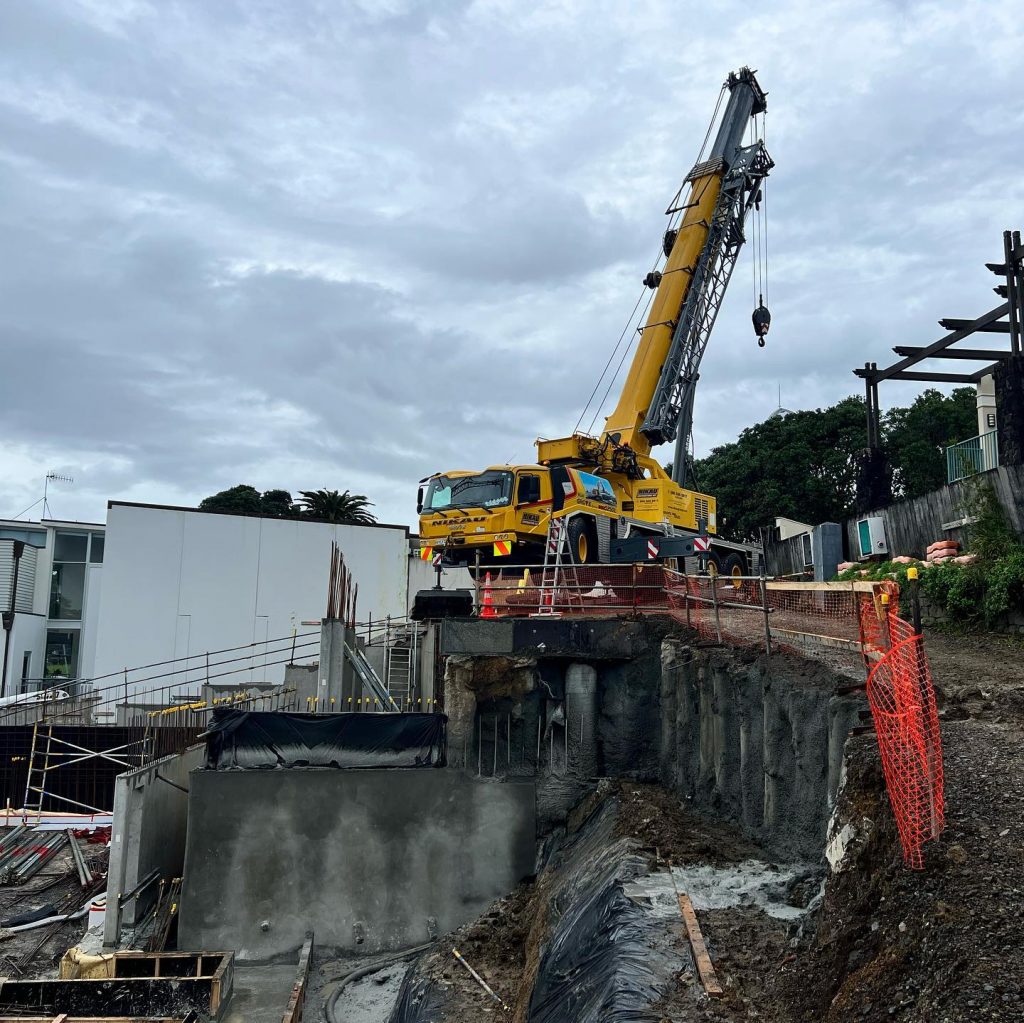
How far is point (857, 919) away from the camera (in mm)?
6816

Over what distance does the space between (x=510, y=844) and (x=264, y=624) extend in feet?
77.8

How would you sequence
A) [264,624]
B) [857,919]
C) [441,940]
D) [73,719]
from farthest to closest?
[264,624]
[73,719]
[441,940]
[857,919]

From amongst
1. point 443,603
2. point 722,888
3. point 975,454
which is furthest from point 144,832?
point 975,454

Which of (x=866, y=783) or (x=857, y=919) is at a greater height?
(x=866, y=783)

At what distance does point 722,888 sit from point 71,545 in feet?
133

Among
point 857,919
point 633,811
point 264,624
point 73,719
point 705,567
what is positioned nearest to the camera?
point 857,919

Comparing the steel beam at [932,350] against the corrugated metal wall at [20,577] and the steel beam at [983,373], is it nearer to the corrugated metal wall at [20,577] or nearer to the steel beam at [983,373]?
the steel beam at [983,373]

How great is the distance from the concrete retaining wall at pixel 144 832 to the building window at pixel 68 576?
2755cm

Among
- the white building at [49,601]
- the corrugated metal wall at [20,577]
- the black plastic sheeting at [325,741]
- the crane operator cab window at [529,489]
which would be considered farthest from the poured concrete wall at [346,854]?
the corrugated metal wall at [20,577]

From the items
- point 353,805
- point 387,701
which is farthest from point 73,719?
point 353,805

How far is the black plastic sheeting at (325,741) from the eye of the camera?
16469 mm

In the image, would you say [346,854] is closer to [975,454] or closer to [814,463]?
[975,454]

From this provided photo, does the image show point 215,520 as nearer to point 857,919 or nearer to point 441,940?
point 441,940

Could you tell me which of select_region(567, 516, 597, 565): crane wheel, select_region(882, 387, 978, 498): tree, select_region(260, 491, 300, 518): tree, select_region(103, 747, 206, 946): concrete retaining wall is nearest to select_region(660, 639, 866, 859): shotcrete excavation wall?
select_region(567, 516, 597, 565): crane wheel
